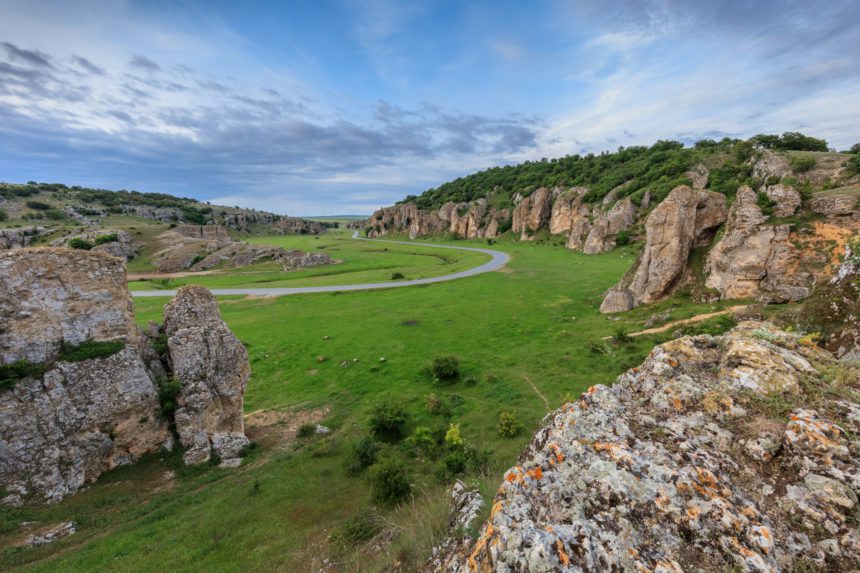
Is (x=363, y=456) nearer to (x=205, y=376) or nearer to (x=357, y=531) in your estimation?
(x=357, y=531)

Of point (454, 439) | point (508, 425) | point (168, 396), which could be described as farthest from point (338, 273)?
point (508, 425)

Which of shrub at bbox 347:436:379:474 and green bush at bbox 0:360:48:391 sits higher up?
green bush at bbox 0:360:48:391

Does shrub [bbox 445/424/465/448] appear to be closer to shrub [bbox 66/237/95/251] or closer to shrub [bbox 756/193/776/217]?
shrub [bbox 756/193/776/217]

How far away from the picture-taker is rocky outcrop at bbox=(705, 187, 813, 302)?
25.2 m

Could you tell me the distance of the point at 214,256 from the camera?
93062 millimetres

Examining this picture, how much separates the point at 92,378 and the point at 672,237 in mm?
43360

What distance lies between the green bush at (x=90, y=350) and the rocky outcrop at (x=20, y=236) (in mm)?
106847

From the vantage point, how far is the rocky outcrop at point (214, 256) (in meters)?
89.9

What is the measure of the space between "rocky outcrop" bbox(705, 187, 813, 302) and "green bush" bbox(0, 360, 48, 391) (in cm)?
4280

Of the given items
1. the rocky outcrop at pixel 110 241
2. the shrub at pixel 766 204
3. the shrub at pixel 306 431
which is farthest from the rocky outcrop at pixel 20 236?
the shrub at pixel 766 204

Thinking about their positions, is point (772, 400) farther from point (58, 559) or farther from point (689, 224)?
point (689, 224)

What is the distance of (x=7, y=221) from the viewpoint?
111 metres

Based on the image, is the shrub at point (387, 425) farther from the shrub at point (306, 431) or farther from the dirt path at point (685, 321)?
the dirt path at point (685, 321)

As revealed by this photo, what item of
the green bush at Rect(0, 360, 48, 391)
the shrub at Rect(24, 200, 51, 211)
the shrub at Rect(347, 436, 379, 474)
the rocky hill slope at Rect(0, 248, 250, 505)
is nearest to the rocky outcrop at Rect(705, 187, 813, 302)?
the shrub at Rect(347, 436, 379, 474)
